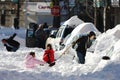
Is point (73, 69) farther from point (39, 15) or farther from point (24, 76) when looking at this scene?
point (39, 15)

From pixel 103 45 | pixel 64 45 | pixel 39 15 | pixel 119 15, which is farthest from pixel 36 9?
pixel 103 45

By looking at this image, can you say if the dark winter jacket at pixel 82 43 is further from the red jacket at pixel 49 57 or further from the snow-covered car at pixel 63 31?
the snow-covered car at pixel 63 31

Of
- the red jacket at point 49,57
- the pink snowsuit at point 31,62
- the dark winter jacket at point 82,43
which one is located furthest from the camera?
the red jacket at point 49,57

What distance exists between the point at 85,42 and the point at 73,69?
3122mm

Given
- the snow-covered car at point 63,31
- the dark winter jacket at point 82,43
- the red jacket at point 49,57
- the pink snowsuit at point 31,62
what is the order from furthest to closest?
the snow-covered car at point 63,31 < the red jacket at point 49,57 < the dark winter jacket at point 82,43 < the pink snowsuit at point 31,62

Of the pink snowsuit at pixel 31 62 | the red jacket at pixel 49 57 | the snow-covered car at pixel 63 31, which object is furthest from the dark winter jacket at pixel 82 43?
the snow-covered car at pixel 63 31

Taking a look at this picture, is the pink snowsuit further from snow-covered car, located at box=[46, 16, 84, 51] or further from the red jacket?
snow-covered car, located at box=[46, 16, 84, 51]

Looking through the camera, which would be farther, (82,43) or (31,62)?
(82,43)

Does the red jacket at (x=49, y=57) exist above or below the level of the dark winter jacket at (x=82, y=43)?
below

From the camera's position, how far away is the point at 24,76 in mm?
12094

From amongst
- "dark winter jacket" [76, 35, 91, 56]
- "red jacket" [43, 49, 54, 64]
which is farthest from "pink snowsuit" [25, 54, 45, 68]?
"dark winter jacket" [76, 35, 91, 56]

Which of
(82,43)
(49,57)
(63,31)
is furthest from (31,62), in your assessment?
(63,31)

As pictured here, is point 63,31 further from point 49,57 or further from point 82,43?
point 82,43

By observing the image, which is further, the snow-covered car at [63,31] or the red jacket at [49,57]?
the snow-covered car at [63,31]
